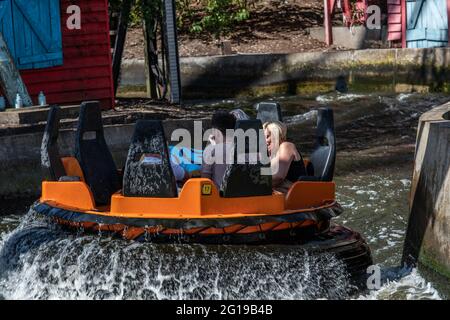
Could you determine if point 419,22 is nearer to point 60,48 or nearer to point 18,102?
point 60,48

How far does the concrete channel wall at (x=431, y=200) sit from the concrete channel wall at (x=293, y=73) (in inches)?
459

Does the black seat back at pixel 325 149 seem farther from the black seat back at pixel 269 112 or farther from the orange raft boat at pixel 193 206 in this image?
the black seat back at pixel 269 112

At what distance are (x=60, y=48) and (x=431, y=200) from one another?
8.22 metres

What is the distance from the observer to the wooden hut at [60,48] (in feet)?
45.2

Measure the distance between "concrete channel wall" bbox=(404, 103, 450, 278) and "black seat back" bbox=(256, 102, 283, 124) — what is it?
42.5 inches

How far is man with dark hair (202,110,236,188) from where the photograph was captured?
713cm

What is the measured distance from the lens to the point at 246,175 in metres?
6.92

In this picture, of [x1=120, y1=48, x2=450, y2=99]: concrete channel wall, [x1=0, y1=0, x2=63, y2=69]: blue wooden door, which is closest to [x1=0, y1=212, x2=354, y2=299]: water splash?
[x1=0, y1=0, x2=63, y2=69]: blue wooden door

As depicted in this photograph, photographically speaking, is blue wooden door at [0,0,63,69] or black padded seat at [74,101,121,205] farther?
blue wooden door at [0,0,63,69]

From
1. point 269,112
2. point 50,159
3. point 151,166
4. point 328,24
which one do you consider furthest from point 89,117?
point 328,24

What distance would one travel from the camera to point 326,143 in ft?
25.6

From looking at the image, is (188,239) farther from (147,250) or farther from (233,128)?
(233,128)

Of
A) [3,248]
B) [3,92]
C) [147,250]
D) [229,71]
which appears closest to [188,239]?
[147,250]

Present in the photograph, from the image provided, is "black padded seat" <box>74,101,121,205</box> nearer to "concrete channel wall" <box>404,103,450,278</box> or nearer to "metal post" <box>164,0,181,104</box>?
"concrete channel wall" <box>404,103,450,278</box>
